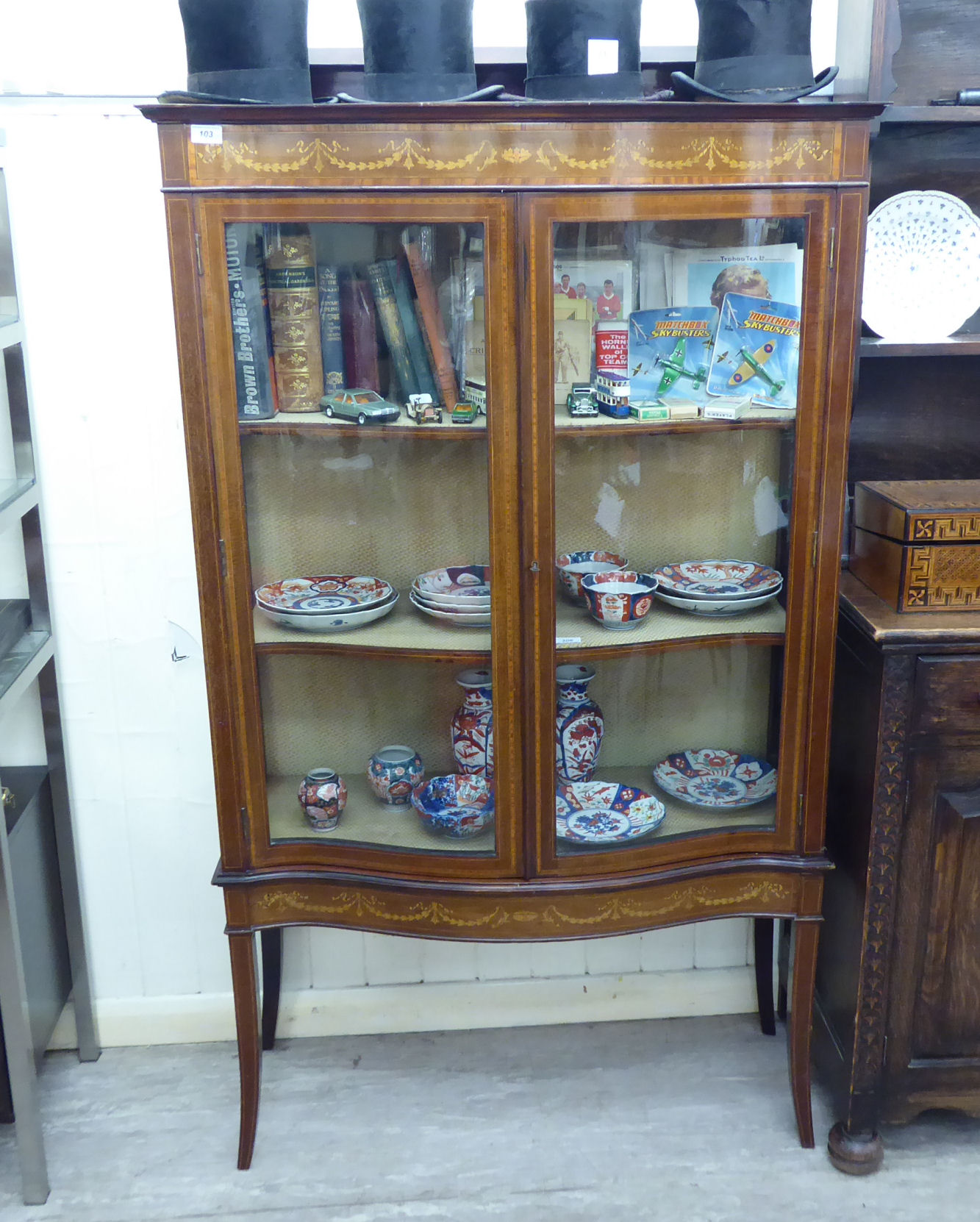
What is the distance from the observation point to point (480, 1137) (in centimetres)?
194

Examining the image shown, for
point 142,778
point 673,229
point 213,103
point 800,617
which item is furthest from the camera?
point 142,778

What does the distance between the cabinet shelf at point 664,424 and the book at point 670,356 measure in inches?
1.4

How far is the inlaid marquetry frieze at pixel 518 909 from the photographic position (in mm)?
1731

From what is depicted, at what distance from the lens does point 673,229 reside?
1.54 metres

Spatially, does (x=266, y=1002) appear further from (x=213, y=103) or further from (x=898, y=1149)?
(x=213, y=103)

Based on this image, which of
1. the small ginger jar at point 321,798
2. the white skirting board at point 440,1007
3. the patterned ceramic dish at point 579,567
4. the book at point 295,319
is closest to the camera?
the book at point 295,319

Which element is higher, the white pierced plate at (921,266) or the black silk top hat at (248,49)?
the black silk top hat at (248,49)

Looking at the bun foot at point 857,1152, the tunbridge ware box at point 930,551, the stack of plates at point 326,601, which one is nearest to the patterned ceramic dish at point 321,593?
the stack of plates at point 326,601

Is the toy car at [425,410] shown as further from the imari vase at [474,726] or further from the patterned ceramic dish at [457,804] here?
the patterned ceramic dish at [457,804]

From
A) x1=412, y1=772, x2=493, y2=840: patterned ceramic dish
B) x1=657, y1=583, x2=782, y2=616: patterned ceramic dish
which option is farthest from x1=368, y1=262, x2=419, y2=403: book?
x1=412, y1=772, x2=493, y2=840: patterned ceramic dish

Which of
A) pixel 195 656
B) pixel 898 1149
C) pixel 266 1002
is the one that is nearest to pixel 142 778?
pixel 195 656

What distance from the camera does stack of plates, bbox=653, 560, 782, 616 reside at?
5.56ft

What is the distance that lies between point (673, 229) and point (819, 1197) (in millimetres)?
1500

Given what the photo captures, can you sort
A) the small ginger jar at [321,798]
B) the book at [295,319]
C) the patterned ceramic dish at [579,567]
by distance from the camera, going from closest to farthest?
1. the book at [295,319]
2. the patterned ceramic dish at [579,567]
3. the small ginger jar at [321,798]
